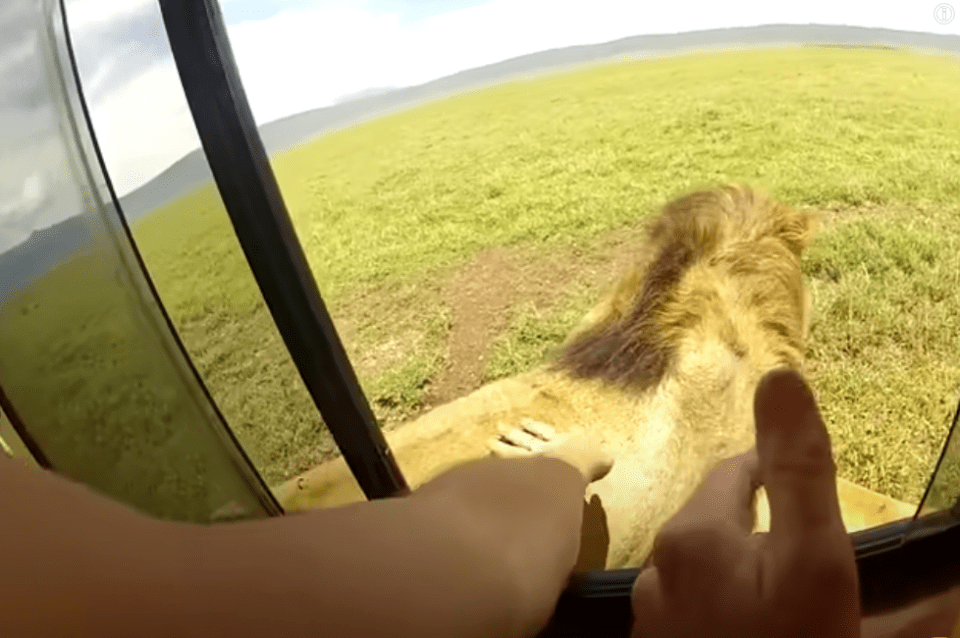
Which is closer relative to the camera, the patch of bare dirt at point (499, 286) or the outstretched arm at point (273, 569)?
the outstretched arm at point (273, 569)

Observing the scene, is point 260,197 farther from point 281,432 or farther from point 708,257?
point 708,257

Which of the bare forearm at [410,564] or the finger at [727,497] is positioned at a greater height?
A: the bare forearm at [410,564]

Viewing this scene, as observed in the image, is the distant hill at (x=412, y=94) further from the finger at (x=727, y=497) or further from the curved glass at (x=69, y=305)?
the finger at (x=727, y=497)

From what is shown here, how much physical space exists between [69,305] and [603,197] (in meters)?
0.26

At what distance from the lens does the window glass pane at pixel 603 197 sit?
44 centimetres

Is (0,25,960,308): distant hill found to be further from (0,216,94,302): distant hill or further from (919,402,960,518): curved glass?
(919,402,960,518): curved glass

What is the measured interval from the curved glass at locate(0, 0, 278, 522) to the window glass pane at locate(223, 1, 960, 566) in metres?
0.08

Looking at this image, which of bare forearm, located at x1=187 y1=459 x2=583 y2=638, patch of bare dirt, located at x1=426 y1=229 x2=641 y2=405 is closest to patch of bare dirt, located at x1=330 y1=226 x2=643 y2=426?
patch of bare dirt, located at x1=426 y1=229 x2=641 y2=405

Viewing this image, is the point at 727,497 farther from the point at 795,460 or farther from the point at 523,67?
the point at 523,67

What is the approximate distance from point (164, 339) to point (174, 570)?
0.19m

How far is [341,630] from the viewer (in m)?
0.29

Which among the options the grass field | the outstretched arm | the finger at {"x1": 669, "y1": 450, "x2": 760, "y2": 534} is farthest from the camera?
the grass field

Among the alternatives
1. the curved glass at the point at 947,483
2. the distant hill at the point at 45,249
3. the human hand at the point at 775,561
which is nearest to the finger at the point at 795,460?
the human hand at the point at 775,561

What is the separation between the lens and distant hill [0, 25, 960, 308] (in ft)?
1.39
